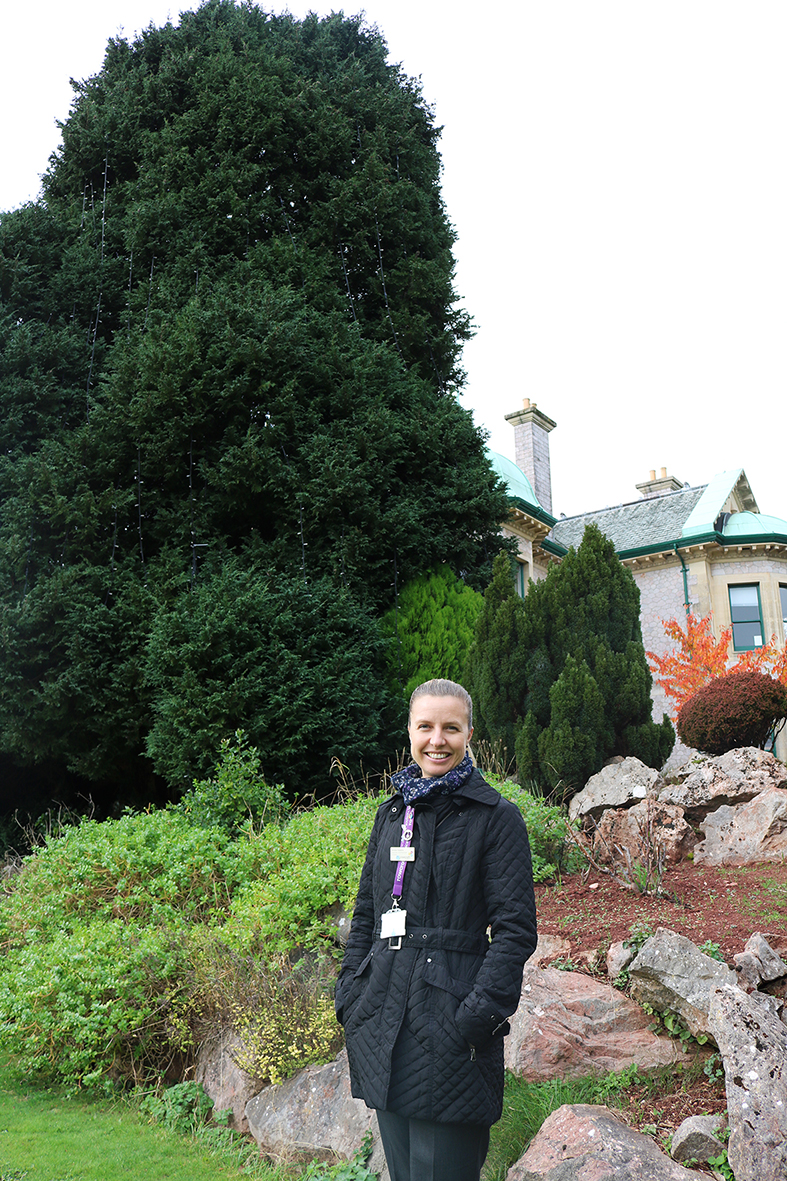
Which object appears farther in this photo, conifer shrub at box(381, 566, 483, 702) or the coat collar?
conifer shrub at box(381, 566, 483, 702)

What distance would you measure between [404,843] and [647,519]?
22.1 metres

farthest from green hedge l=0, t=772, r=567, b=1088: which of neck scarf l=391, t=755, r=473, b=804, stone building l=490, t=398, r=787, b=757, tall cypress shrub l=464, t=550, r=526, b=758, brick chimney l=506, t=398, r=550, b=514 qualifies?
brick chimney l=506, t=398, r=550, b=514

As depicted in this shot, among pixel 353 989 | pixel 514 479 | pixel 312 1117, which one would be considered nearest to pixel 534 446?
pixel 514 479

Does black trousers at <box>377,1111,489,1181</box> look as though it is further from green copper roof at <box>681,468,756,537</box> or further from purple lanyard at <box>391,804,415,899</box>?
green copper roof at <box>681,468,756,537</box>

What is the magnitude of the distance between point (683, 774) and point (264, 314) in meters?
7.06

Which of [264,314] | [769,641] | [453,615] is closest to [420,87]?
[264,314]

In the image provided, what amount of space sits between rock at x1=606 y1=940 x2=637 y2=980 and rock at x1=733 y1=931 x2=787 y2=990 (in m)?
0.51

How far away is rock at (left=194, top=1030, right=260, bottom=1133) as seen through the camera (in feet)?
15.4

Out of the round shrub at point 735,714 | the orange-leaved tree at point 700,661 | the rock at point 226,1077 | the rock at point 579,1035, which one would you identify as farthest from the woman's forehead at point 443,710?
the orange-leaved tree at point 700,661

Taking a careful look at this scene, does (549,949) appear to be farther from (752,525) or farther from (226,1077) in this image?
(752,525)

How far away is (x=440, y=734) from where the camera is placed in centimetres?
269

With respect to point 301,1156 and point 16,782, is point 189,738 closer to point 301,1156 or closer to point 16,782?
point 16,782

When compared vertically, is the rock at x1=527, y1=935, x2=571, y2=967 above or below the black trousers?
below

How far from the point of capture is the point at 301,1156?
4.14 meters
